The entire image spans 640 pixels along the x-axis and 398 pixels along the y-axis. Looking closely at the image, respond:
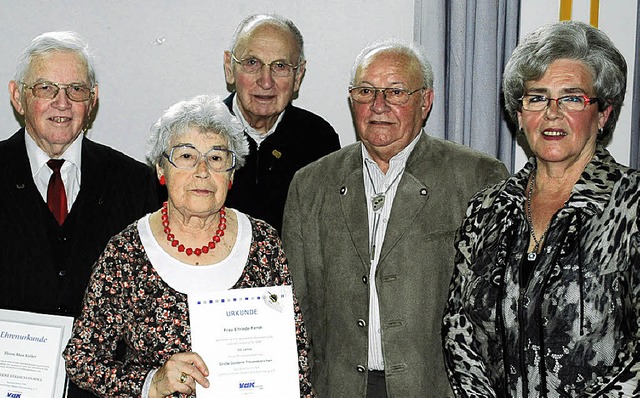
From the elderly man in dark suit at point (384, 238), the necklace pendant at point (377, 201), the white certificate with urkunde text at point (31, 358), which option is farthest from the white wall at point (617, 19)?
the white certificate with urkunde text at point (31, 358)

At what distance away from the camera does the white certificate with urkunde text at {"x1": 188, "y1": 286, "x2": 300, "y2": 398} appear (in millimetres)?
2820

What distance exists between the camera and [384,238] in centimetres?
344

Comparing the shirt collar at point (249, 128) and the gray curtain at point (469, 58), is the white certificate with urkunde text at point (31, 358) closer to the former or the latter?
the shirt collar at point (249, 128)

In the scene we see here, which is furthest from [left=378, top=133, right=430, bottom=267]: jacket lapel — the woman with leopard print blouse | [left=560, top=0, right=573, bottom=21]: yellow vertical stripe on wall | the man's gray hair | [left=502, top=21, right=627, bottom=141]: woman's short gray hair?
[left=560, top=0, right=573, bottom=21]: yellow vertical stripe on wall

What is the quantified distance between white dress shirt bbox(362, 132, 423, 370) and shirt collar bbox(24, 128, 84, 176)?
47.3 inches

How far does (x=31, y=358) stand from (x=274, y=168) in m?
1.44

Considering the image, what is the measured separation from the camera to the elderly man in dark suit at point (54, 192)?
328cm

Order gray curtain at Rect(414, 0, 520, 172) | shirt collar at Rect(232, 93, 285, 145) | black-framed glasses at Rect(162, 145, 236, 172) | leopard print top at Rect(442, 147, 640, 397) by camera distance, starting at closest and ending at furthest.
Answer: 1. leopard print top at Rect(442, 147, 640, 397)
2. black-framed glasses at Rect(162, 145, 236, 172)
3. shirt collar at Rect(232, 93, 285, 145)
4. gray curtain at Rect(414, 0, 520, 172)

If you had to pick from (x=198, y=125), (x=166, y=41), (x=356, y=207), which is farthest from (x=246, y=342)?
(x=166, y=41)

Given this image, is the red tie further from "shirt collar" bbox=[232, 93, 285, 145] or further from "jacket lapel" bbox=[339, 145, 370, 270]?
"jacket lapel" bbox=[339, 145, 370, 270]

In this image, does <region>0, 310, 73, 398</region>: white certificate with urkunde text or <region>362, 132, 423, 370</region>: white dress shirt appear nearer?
<region>0, 310, 73, 398</region>: white certificate with urkunde text

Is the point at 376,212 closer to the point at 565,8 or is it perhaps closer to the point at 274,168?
the point at 274,168

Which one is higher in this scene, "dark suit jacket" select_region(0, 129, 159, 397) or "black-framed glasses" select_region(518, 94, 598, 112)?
"black-framed glasses" select_region(518, 94, 598, 112)

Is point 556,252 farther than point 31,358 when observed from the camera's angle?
No
